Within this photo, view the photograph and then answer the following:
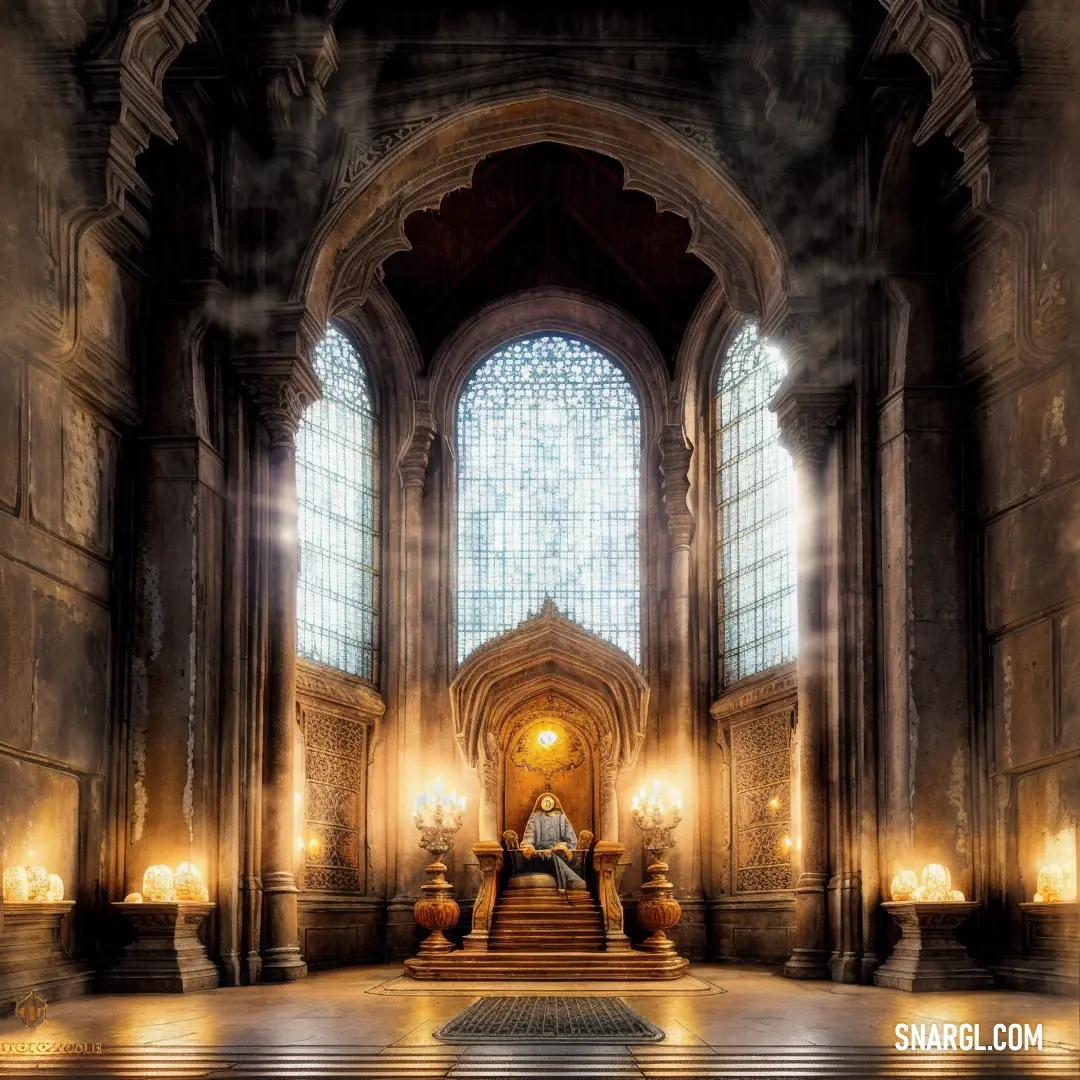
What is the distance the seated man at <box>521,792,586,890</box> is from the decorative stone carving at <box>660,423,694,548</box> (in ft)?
13.9

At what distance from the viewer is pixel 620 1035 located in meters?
10.1

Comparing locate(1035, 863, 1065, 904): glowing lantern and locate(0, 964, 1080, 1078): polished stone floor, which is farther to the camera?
locate(1035, 863, 1065, 904): glowing lantern

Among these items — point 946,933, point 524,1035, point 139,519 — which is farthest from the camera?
point 139,519

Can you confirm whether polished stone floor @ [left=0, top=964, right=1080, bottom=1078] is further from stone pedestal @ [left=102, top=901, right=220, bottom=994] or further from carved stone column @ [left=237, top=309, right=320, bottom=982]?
carved stone column @ [left=237, top=309, right=320, bottom=982]

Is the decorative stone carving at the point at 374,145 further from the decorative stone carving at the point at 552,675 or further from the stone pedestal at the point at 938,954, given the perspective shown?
the stone pedestal at the point at 938,954

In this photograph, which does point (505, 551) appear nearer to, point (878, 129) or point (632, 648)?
point (632, 648)

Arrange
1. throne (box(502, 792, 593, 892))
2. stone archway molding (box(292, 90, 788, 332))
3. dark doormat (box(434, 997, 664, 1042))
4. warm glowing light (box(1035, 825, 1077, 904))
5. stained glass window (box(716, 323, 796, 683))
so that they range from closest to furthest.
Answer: dark doormat (box(434, 997, 664, 1042)) < warm glowing light (box(1035, 825, 1077, 904)) < stone archway molding (box(292, 90, 788, 332)) < throne (box(502, 792, 593, 892)) < stained glass window (box(716, 323, 796, 683))

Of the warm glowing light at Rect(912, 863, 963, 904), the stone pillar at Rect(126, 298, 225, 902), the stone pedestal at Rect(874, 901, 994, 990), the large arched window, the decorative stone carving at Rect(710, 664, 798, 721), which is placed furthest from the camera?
the large arched window

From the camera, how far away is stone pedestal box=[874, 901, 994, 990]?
1355cm

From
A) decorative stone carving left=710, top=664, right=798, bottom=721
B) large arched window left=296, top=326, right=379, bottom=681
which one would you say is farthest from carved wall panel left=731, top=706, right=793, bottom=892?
large arched window left=296, top=326, right=379, bottom=681

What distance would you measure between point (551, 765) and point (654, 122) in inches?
374

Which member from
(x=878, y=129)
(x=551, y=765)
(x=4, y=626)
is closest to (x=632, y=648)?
(x=551, y=765)

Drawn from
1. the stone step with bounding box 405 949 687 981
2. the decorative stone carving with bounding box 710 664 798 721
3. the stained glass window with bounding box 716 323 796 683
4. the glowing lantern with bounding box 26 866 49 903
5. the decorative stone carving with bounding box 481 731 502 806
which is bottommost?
the stone step with bounding box 405 949 687 981

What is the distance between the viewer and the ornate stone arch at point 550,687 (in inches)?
836
